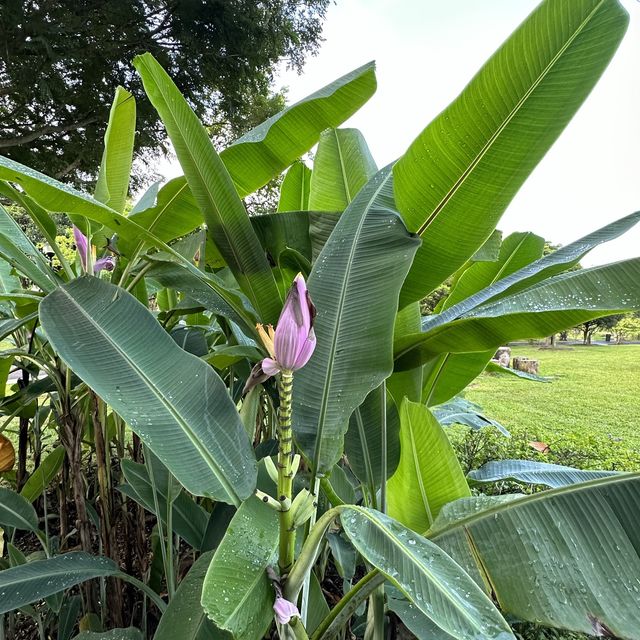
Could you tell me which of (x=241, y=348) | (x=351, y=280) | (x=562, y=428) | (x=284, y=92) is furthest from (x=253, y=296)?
(x=284, y=92)

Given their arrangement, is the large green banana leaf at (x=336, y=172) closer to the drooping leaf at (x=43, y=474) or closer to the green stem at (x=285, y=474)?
the green stem at (x=285, y=474)

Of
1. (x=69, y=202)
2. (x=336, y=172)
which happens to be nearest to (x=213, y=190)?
(x=69, y=202)

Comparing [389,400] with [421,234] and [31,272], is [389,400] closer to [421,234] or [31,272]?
[421,234]

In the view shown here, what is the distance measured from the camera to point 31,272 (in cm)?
67

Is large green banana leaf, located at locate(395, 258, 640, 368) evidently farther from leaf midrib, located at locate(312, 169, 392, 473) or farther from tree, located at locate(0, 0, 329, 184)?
tree, located at locate(0, 0, 329, 184)

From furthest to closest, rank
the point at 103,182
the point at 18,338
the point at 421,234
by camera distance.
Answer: the point at 18,338, the point at 103,182, the point at 421,234

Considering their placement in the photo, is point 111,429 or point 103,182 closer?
point 103,182

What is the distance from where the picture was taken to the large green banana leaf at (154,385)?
45 centimetres

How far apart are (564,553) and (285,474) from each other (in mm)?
284

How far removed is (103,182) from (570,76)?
0.77 meters

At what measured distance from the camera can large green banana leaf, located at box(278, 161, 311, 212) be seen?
3.15ft

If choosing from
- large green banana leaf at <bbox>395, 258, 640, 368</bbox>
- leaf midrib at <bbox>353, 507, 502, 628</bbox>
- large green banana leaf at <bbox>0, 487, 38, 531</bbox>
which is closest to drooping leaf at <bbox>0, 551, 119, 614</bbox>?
large green banana leaf at <bbox>0, 487, 38, 531</bbox>

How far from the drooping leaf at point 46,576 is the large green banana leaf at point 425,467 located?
17.9 inches

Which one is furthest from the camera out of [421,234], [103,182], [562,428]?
[562,428]
